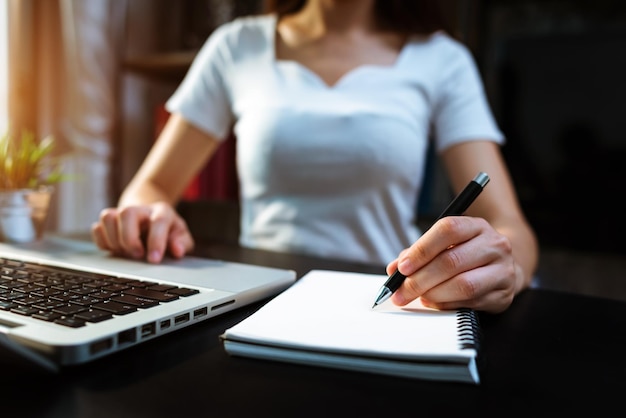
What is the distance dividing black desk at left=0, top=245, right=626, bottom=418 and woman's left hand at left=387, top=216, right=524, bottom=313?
0.05 m

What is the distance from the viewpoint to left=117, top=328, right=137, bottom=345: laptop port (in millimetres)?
334

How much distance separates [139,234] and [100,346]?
31cm

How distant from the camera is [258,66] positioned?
3.41ft

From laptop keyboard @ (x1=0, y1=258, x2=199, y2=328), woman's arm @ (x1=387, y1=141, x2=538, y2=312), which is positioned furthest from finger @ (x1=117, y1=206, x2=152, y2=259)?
woman's arm @ (x1=387, y1=141, x2=538, y2=312)

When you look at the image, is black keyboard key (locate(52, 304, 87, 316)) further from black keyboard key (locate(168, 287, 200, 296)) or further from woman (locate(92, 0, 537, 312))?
woman (locate(92, 0, 537, 312))

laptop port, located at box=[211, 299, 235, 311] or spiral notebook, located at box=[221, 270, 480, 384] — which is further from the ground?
spiral notebook, located at box=[221, 270, 480, 384]

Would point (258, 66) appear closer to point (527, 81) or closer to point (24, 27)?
point (24, 27)

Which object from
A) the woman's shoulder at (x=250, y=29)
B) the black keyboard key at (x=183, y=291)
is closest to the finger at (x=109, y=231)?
the black keyboard key at (x=183, y=291)

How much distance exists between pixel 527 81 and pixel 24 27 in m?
1.55

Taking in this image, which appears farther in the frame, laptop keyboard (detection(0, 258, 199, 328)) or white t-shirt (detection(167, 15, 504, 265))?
white t-shirt (detection(167, 15, 504, 265))

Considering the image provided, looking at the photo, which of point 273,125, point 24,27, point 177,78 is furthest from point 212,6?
point 273,125

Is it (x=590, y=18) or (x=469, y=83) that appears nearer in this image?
(x=469, y=83)

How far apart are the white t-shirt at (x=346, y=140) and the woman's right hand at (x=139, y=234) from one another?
1.10ft

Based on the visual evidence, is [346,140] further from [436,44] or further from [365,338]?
[365,338]
